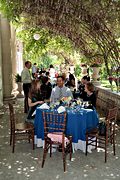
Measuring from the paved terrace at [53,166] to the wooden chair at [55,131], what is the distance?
0.71ft

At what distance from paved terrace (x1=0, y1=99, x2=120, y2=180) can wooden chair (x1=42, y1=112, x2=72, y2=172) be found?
22cm

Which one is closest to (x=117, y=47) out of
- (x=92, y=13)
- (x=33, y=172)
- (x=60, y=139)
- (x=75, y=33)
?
(x=92, y=13)

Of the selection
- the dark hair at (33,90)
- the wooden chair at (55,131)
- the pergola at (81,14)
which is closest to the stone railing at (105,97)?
the pergola at (81,14)

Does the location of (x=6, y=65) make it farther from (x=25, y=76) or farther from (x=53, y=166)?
(x=53, y=166)

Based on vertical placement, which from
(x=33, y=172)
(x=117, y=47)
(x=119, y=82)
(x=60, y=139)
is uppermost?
(x=117, y=47)

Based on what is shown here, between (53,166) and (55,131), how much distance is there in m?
0.55

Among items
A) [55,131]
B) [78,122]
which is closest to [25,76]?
[78,122]

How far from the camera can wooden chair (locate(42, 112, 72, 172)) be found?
13.8ft

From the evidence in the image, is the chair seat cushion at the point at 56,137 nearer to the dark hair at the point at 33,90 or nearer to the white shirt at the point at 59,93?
the dark hair at the point at 33,90

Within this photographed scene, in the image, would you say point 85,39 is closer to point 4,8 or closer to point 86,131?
point 4,8

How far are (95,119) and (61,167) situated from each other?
3.98ft

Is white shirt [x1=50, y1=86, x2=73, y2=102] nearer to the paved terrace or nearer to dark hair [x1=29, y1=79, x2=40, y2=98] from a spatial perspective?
dark hair [x1=29, y1=79, x2=40, y2=98]

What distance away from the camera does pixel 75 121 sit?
15.2 feet

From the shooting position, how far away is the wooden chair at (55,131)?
420 centimetres
